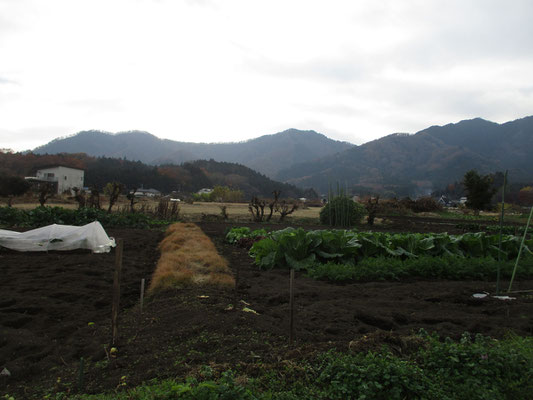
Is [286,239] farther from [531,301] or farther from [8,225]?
[8,225]

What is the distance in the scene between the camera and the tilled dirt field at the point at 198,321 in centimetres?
324

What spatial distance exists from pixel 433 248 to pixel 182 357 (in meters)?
7.14

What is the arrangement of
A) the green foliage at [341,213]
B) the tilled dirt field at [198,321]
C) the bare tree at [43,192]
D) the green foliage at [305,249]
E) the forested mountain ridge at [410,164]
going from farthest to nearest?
the forested mountain ridge at [410,164] < the bare tree at [43,192] < the green foliage at [341,213] < the green foliage at [305,249] < the tilled dirt field at [198,321]

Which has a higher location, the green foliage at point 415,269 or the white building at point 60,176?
the white building at point 60,176

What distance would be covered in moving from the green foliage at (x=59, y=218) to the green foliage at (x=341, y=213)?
9082mm

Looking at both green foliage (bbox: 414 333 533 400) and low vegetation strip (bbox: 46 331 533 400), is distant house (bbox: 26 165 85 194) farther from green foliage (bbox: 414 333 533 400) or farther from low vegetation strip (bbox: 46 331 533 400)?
green foliage (bbox: 414 333 533 400)

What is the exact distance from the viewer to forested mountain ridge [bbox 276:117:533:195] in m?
147

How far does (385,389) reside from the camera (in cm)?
269

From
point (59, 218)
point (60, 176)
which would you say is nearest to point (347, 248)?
point (59, 218)

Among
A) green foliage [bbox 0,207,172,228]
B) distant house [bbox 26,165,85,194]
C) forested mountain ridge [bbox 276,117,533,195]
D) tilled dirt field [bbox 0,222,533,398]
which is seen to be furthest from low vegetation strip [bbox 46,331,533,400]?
forested mountain ridge [bbox 276,117,533,195]

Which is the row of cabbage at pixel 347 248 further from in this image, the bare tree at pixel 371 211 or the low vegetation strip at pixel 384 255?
the bare tree at pixel 371 211

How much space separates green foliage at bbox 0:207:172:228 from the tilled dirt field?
9067mm

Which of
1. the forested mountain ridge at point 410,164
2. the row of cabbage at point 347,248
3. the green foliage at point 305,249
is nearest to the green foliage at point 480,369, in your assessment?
the row of cabbage at point 347,248

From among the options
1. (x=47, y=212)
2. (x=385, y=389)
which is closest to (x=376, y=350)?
(x=385, y=389)
